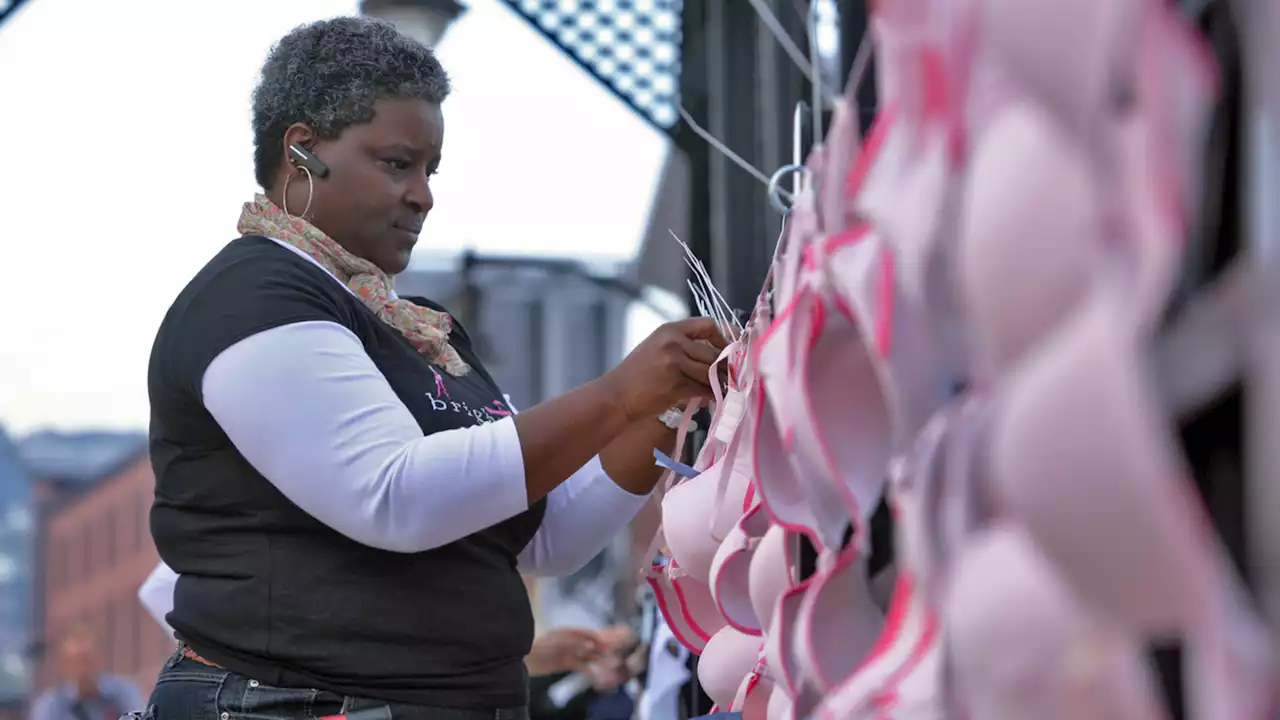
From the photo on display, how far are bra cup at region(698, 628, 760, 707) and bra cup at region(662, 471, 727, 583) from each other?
0.17 ft

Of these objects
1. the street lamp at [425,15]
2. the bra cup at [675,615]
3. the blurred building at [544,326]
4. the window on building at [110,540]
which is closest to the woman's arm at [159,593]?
the bra cup at [675,615]

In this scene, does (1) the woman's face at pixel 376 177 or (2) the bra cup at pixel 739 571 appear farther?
(1) the woman's face at pixel 376 177

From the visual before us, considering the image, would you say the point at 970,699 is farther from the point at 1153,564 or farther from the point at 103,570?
the point at 103,570

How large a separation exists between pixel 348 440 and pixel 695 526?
39 centimetres

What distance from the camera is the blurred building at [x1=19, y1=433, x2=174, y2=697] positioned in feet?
→ 26.2

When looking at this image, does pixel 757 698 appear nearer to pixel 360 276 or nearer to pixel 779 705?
pixel 779 705

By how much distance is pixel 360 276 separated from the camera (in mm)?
1601

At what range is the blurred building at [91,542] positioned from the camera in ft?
26.2

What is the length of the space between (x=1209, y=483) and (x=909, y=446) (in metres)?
0.11

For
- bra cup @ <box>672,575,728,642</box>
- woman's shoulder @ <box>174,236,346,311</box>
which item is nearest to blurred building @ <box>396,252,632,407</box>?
woman's shoulder @ <box>174,236,346,311</box>

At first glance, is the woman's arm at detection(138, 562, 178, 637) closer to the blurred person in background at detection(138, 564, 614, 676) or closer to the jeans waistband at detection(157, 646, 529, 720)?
the jeans waistband at detection(157, 646, 529, 720)

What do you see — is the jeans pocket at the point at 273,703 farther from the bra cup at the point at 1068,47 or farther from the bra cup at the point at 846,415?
the bra cup at the point at 1068,47

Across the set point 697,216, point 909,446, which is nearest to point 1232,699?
point 909,446

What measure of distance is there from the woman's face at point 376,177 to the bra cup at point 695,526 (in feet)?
2.00
